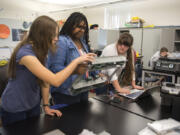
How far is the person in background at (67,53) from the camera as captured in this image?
4.09 feet

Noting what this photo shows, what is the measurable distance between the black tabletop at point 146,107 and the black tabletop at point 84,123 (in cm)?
7

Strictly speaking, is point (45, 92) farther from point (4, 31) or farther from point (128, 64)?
point (4, 31)

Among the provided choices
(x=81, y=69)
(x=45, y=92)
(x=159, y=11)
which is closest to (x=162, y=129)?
(x=81, y=69)

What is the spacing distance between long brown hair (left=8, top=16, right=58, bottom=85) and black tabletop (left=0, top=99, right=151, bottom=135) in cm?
32

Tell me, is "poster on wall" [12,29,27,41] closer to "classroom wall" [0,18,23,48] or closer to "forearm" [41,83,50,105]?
"classroom wall" [0,18,23,48]

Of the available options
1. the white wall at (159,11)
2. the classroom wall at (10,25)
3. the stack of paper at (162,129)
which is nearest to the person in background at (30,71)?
the stack of paper at (162,129)

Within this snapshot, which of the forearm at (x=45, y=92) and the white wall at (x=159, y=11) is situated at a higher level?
the white wall at (x=159, y=11)

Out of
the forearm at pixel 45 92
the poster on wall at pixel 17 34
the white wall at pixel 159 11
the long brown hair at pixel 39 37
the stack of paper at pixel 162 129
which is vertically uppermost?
the white wall at pixel 159 11

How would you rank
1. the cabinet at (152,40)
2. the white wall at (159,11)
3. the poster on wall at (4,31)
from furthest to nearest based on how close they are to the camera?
the white wall at (159,11) < the cabinet at (152,40) < the poster on wall at (4,31)

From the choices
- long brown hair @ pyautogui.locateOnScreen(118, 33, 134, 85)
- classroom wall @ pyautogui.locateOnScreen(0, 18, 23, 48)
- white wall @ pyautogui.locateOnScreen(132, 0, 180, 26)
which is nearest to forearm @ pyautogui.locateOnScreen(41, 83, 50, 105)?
long brown hair @ pyautogui.locateOnScreen(118, 33, 134, 85)

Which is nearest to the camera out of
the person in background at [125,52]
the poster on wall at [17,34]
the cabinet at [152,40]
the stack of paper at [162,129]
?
the stack of paper at [162,129]

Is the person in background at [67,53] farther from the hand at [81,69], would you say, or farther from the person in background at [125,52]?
the person in background at [125,52]

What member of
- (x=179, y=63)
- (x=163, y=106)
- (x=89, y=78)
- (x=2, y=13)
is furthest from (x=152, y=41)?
(x=2, y=13)

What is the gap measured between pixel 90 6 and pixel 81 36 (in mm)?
4969
